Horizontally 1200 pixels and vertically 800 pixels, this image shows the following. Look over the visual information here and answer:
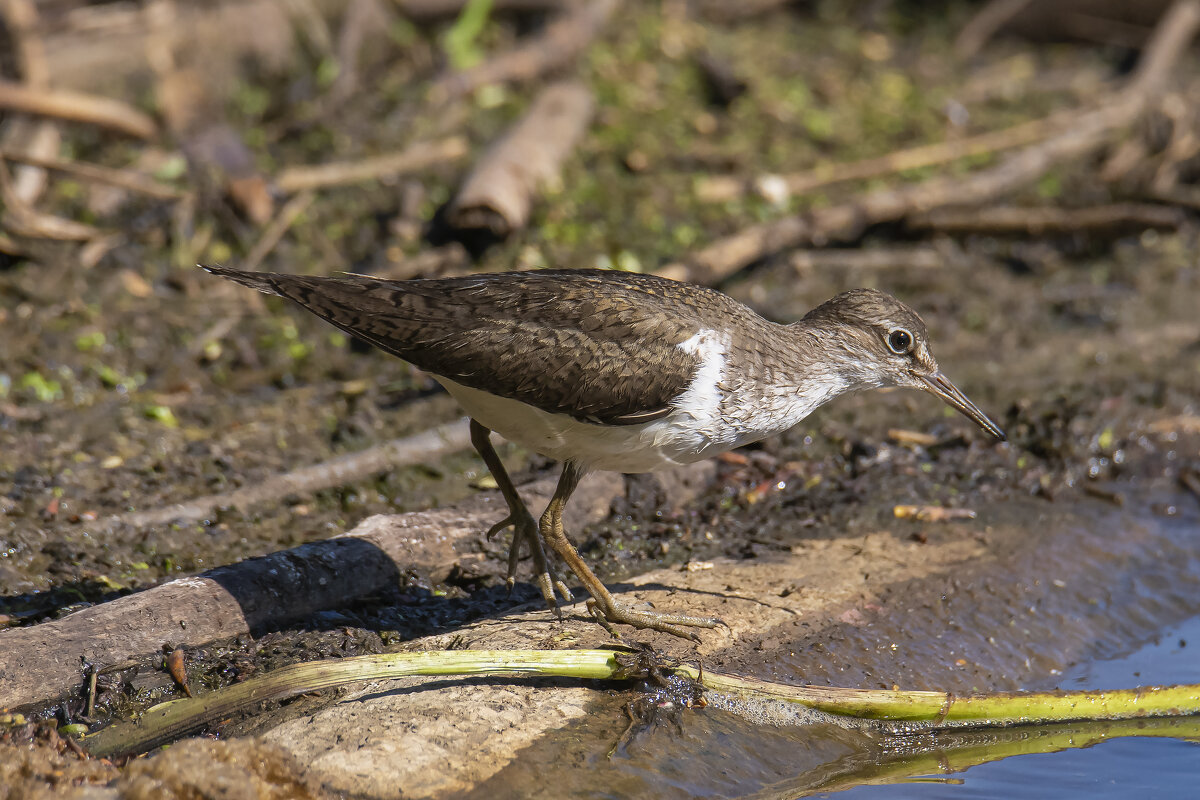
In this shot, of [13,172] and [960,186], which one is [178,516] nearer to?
[13,172]

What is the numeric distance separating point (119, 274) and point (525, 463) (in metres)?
3.62

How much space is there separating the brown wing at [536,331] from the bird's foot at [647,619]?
839 mm

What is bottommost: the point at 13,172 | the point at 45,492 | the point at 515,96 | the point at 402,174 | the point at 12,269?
the point at 45,492

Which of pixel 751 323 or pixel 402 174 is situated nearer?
pixel 751 323

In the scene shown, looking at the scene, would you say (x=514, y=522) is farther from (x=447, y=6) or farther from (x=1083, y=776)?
(x=447, y=6)

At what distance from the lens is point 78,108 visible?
909 cm

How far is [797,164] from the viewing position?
418 inches

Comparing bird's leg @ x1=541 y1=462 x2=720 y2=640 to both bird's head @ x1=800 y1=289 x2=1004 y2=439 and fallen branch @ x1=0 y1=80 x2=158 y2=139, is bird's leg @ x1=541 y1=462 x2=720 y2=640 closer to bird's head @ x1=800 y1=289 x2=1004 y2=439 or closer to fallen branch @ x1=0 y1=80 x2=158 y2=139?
bird's head @ x1=800 y1=289 x2=1004 y2=439

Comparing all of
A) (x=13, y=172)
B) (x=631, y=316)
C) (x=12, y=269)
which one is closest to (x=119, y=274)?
(x=12, y=269)

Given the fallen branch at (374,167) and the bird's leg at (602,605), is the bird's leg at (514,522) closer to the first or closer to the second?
the bird's leg at (602,605)

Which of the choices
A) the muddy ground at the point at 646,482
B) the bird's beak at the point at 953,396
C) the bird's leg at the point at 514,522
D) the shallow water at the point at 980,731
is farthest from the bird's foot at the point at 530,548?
the bird's beak at the point at 953,396

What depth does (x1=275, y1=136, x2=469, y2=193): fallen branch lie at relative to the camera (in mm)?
9312

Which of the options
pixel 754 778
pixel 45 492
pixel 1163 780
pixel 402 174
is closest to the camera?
pixel 754 778

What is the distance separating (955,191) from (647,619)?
6.45 m
